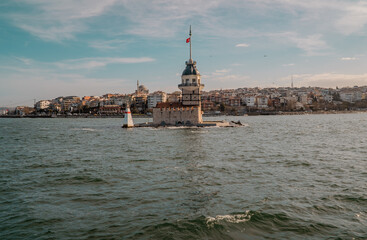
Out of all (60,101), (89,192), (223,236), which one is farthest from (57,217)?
(60,101)

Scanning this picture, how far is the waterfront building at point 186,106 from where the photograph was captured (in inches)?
1801

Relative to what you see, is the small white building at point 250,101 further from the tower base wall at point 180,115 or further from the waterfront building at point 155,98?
the tower base wall at point 180,115

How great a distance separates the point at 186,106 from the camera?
1836 inches

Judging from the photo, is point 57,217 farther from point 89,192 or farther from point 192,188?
point 192,188

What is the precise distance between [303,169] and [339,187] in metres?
3.39

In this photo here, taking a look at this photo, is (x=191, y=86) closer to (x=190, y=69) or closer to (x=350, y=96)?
(x=190, y=69)

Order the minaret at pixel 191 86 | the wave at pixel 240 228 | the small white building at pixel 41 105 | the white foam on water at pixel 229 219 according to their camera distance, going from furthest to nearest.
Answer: the small white building at pixel 41 105, the minaret at pixel 191 86, the white foam on water at pixel 229 219, the wave at pixel 240 228

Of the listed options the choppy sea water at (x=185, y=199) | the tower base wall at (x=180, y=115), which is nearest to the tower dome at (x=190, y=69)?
the tower base wall at (x=180, y=115)

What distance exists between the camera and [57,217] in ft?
26.9

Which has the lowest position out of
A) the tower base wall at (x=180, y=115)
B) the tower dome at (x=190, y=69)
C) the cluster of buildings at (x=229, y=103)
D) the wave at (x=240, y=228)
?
the wave at (x=240, y=228)

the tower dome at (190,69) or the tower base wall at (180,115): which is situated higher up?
the tower dome at (190,69)

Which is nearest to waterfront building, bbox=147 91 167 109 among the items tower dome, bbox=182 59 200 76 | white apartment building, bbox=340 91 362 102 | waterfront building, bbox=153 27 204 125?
tower dome, bbox=182 59 200 76

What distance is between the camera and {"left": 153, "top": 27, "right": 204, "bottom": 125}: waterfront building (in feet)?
150

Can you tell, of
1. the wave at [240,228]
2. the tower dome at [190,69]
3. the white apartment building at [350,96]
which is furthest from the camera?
the white apartment building at [350,96]
